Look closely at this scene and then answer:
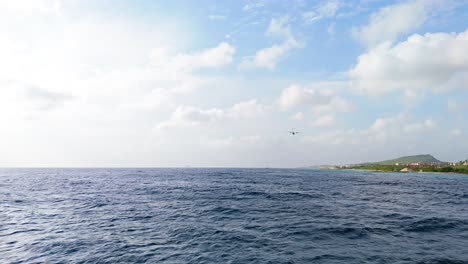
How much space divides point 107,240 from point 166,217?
33.6ft

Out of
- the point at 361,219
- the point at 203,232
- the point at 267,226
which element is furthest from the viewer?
the point at 361,219

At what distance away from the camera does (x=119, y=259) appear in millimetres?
19453

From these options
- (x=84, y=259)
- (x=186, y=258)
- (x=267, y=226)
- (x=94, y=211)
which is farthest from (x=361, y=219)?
(x=94, y=211)

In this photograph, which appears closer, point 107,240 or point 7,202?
point 107,240

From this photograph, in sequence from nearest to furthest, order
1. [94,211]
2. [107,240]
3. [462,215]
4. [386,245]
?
[386,245], [107,240], [462,215], [94,211]

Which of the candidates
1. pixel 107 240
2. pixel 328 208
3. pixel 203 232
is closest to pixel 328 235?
pixel 203 232

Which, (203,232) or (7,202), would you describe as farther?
(7,202)

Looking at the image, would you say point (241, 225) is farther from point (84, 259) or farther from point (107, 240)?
point (84, 259)

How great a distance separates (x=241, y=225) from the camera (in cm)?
2934

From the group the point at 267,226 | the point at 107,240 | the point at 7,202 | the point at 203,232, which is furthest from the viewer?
the point at 7,202

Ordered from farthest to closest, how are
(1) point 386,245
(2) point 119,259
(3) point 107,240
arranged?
(3) point 107,240 → (1) point 386,245 → (2) point 119,259

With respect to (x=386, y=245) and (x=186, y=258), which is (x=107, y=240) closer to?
(x=186, y=258)

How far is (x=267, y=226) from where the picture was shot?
2869 cm

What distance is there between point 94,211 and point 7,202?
815 inches
